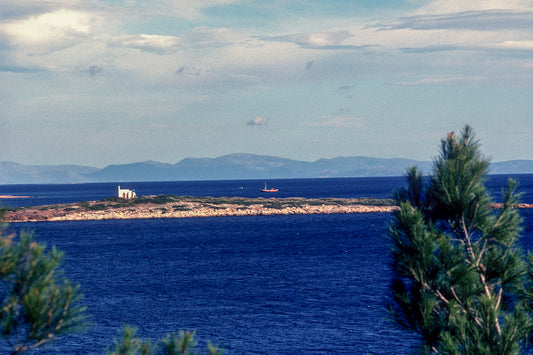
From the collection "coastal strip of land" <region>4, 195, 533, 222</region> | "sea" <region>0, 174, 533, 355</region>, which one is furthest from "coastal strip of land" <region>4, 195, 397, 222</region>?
"sea" <region>0, 174, 533, 355</region>

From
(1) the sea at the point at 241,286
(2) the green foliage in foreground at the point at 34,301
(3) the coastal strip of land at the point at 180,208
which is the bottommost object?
(1) the sea at the point at 241,286

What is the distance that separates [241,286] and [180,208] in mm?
82776

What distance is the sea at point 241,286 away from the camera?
35500 millimetres

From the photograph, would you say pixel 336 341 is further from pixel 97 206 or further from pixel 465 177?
pixel 97 206

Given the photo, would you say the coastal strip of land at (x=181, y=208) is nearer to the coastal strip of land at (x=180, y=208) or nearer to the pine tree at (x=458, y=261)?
the coastal strip of land at (x=180, y=208)

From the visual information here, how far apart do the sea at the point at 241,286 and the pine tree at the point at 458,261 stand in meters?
0.83

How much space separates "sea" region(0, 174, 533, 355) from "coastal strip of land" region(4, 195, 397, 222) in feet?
71.4

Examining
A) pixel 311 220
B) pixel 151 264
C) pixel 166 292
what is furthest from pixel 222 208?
pixel 166 292

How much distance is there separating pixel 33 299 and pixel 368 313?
1295 inches

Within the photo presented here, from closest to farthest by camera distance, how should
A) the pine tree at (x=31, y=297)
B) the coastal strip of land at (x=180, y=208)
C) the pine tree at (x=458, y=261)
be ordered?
the pine tree at (x=31, y=297)
the pine tree at (x=458, y=261)
the coastal strip of land at (x=180, y=208)

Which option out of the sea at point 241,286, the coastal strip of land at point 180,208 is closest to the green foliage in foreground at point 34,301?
the sea at point 241,286

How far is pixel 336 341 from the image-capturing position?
34.9 m

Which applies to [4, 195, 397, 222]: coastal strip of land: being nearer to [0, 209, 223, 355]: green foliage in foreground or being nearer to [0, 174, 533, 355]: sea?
[0, 174, 533, 355]: sea

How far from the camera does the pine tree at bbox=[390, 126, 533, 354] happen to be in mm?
14492
